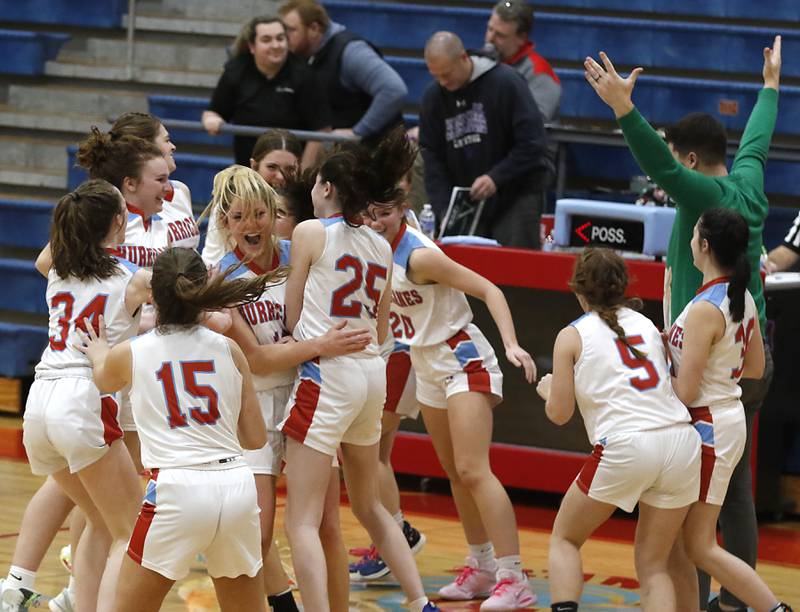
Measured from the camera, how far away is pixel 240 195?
4.40 m

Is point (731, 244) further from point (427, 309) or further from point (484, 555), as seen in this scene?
point (484, 555)

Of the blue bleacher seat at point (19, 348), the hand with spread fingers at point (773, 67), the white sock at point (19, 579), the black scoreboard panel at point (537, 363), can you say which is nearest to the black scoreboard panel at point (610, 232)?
the black scoreboard panel at point (537, 363)

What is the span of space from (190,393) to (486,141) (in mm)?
4005

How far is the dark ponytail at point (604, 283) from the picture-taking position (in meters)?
4.49

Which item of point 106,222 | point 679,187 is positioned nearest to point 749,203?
point 679,187

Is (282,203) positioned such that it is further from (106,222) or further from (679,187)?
(679,187)

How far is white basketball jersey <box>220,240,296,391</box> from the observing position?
14.7ft

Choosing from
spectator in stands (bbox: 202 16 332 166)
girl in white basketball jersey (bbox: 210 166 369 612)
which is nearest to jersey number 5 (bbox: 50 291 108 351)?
girl in white basketball jersey (bbox: 210 166 369 612)

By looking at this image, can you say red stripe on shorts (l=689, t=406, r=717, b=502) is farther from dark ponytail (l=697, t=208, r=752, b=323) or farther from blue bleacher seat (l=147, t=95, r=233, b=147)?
blue bleacher seat (l=147, t=95, r=233, b=147)

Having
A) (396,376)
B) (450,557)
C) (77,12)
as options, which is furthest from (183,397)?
(77,12)

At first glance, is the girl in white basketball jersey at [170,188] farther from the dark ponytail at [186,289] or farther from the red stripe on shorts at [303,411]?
the dark ponytail at [186,289]

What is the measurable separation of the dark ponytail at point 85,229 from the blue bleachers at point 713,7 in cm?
607

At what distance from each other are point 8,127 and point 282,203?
6256mm

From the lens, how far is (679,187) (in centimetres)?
460
